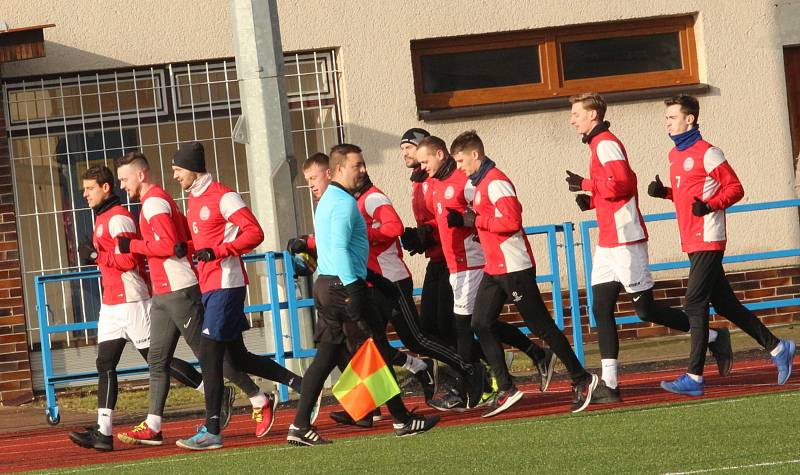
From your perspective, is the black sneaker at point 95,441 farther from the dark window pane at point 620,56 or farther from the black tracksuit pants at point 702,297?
the dark window pane at point 620,56

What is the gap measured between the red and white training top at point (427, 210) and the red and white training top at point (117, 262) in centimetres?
203


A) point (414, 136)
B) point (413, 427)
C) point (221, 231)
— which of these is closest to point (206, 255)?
point (221, 231)

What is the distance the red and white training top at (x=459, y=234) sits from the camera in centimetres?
979

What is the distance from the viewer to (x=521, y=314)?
30.6ft

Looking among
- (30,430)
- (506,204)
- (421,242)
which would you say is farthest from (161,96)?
(506,204)

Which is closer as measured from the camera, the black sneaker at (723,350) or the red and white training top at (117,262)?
the red and white training top at (117,262)

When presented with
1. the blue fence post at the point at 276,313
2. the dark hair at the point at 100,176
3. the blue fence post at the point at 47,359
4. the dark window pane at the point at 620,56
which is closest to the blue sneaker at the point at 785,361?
the blue fence post at the point at 276,313

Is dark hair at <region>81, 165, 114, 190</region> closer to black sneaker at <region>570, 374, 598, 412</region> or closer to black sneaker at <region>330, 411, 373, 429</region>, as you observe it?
black sneaker at <region>330, 411, 373, 429</region>

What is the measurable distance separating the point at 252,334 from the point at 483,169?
509cm

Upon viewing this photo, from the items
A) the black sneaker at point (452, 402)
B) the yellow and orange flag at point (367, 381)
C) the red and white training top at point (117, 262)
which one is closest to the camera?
the yellow and orange flag at point (367, 381)

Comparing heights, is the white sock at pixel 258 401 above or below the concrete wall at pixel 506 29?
below

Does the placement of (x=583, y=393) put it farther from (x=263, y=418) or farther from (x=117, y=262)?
(x=117, y=262)

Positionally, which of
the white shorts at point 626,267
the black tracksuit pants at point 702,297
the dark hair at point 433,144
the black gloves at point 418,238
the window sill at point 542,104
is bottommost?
the black tracksuit pants at point 702,297

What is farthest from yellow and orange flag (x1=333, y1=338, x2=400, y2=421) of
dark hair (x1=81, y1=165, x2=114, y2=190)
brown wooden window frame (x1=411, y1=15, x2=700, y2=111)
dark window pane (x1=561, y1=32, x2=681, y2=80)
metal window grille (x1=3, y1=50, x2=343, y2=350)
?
dark window pane (x1=561, y1=32, x2=681, y2=80)
